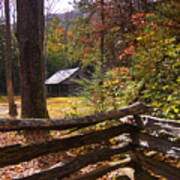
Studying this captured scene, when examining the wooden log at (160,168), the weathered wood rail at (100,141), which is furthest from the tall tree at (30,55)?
the wooden log at (160,168)

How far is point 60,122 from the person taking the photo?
3066 millimetres

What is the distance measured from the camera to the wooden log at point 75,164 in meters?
3.15

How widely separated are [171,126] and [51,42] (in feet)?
164

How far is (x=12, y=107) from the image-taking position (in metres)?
12.5

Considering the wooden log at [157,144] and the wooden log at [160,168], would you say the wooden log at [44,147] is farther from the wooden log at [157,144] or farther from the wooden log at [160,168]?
the wooden log at [160,168]

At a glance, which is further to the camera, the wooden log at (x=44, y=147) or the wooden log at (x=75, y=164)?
the wooden log at (x=75, y=164)

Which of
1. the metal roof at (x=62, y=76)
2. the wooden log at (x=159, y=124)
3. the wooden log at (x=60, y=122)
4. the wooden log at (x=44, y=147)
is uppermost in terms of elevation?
the wooden log at (x=60, y=122)

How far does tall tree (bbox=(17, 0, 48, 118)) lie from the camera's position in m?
6.48

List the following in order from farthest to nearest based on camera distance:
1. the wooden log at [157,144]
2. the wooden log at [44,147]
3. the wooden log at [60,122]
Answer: the wooden log at [157,144]
the wooden log at [44,147]
the wooden log at [60,122]

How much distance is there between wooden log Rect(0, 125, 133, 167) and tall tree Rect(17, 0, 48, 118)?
3.37 metres

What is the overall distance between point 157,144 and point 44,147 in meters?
1.96

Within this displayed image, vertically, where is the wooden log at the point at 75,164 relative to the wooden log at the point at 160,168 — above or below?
above

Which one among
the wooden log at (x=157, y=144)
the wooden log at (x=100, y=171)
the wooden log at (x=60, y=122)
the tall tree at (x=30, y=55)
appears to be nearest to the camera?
the wooden log at (x=60, y=122)

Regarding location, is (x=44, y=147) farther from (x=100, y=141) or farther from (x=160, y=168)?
(x=160, y=168)
